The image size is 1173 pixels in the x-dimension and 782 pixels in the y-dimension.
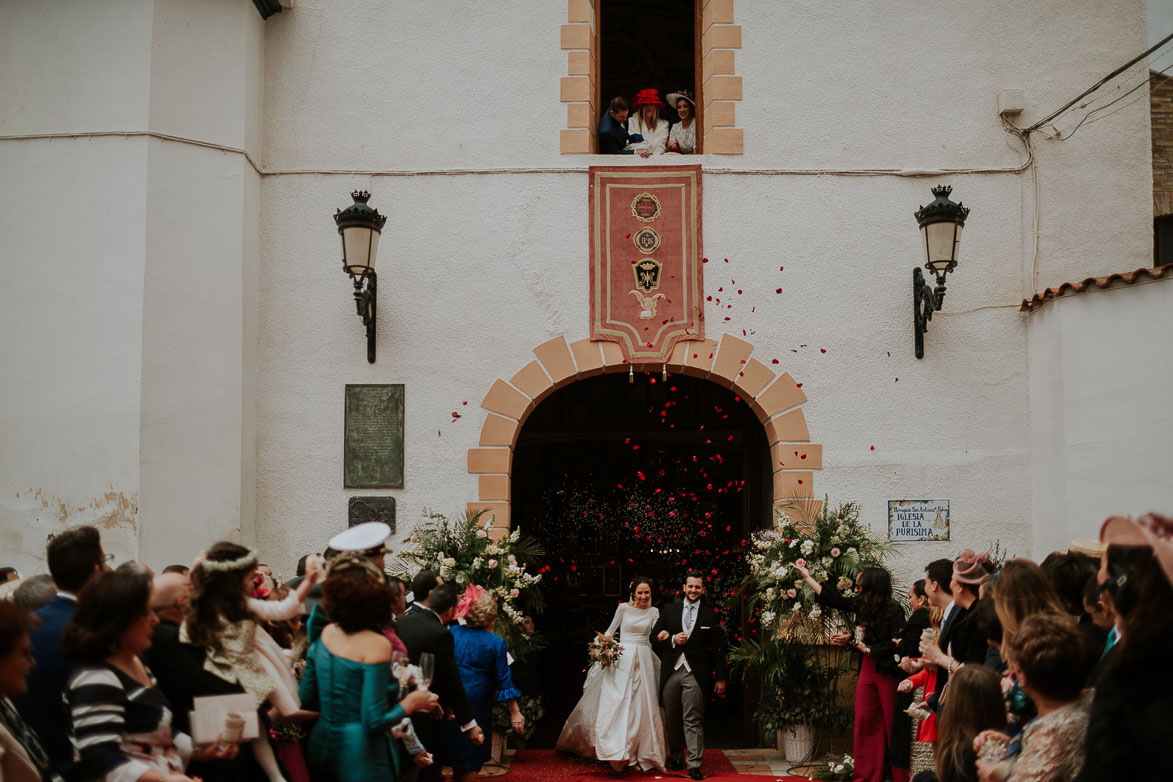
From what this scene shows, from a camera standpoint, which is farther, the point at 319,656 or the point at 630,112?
the point at 630,112

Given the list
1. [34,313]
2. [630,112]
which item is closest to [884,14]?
[630,112]

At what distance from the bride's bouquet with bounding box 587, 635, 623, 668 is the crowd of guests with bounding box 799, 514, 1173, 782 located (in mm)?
2562

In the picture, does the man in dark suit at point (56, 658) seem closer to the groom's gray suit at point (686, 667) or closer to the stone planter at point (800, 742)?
the groom's gray suit at point (686, 667)

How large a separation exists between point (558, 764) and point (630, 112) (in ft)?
18.6

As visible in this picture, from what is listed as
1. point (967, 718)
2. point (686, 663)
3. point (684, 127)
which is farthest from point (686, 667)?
point (967, 718)

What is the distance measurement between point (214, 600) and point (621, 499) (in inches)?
333

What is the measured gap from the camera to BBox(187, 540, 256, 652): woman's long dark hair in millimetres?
4125

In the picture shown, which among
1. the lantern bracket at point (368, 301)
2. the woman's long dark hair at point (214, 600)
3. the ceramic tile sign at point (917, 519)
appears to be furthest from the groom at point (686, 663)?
the woman's long dark hair at point (214, 600)

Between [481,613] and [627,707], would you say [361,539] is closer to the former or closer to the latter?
[481,613]

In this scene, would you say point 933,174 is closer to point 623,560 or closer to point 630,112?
point 630,112

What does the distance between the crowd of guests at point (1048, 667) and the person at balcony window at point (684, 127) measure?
4602mm

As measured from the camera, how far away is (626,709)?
8.77 metres

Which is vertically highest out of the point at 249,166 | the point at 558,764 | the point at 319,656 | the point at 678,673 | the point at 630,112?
the point at 630,112

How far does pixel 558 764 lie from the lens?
357 inches
